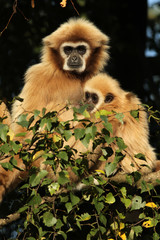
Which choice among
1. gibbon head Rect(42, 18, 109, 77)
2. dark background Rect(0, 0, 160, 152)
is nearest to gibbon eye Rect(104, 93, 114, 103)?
gibbon head Rect(42, 18, 109, 77)

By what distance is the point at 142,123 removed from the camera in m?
5.79

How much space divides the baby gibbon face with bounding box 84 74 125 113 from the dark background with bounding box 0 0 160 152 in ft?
6.16

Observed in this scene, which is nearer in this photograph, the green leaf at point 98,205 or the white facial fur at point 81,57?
the green leaf at point 98,205

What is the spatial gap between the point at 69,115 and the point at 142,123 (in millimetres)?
992

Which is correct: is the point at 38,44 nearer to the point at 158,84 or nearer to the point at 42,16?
the point at 42,16

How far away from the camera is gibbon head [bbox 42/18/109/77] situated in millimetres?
6461

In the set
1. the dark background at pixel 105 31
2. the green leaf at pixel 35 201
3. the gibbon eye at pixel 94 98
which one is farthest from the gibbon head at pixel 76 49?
the green leaf at pixel 35 201

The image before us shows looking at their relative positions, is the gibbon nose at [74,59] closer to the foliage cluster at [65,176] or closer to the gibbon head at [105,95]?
the gibbon head at [105,95]

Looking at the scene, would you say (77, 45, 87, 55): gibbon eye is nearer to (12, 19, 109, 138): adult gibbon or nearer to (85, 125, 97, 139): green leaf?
(12, 19, 109, 138): adult gibbon

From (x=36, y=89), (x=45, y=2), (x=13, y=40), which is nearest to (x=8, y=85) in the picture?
(x=13, y=40)

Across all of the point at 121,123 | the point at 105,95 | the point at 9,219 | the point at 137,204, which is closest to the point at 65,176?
the point at 137,204

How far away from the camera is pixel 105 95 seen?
596 cm

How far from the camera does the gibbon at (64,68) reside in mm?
6039

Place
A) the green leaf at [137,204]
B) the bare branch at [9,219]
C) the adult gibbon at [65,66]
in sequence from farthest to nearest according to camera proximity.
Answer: the adult gibbon at [65,66], the bare branch at [9,219], the green leaf at [137,204]
